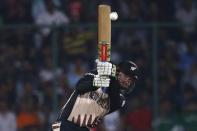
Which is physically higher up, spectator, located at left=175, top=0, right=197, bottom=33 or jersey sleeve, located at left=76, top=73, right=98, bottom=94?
spectator, located at left=175, top=0, right=197, bottom=33

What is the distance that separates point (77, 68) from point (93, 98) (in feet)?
15.3

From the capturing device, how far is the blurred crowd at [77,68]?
14.3 m

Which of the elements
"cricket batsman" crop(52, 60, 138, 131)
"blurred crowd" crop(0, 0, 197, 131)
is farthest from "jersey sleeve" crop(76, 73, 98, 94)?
"blurred crowd" crop(0, 0, 197, 131)

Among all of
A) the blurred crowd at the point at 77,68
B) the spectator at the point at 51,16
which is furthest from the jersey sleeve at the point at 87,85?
the spectator at the point at 51,16

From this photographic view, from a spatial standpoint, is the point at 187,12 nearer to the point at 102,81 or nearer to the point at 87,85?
the point at 87,85

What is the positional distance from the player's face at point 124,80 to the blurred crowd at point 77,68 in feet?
14.5

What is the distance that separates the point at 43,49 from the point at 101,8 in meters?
4.84

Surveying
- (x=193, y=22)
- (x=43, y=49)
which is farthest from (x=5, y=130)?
(x=193, y=22)

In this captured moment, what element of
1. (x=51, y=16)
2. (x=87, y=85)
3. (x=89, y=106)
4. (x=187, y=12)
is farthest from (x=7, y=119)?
(x=87, y=85)

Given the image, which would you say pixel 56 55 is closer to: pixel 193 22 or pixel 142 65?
pixel 142 65

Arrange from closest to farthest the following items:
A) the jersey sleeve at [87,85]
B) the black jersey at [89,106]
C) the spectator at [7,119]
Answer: the jersey sleeve at [87,85], the black jersey at [89,106], the spectator at [7,119]

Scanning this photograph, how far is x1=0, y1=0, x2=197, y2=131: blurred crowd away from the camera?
14273mm

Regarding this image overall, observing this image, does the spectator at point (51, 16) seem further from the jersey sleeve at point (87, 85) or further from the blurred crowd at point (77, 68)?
the jersey sleeve at point (87, 85)

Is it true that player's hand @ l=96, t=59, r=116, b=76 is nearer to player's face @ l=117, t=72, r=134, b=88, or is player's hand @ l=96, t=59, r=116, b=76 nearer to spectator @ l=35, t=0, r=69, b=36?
player's face @ l=117, t=72, r=134, b=88
